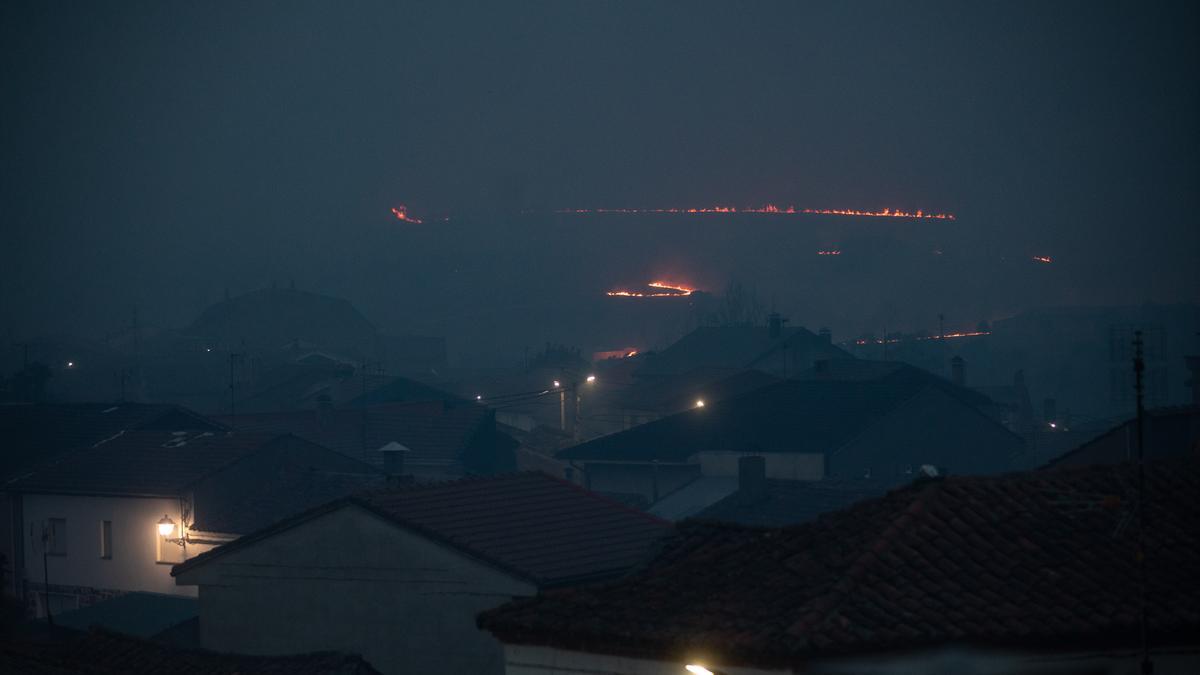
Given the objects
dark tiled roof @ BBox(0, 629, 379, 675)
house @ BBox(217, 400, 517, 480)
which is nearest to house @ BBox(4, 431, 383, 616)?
house @ BBox(217, 400, 517, 480)

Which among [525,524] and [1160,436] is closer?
[1160,436]

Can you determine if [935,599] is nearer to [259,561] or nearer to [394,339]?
[259,561]

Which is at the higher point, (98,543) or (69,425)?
(69,425)

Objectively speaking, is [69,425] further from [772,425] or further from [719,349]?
[719,349]

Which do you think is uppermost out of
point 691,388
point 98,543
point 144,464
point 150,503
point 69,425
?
point 691,388

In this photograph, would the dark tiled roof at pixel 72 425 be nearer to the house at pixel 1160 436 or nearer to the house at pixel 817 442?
the house at pixel 817 442

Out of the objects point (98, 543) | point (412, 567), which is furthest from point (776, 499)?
point (98, 543)

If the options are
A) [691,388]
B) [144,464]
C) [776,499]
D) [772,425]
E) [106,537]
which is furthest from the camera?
[691,388]

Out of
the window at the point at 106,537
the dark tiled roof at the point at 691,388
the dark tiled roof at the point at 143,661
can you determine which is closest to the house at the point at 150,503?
the window at the point at 106,537
